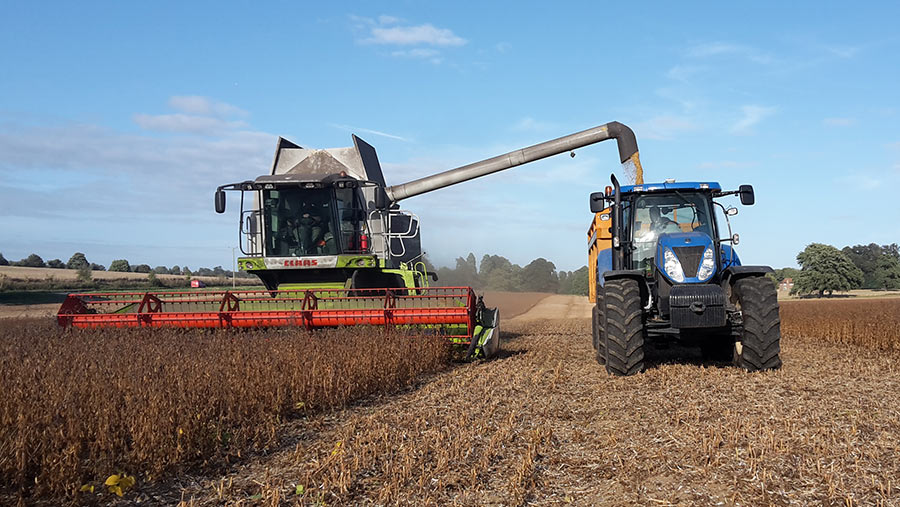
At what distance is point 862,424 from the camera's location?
4.71 m

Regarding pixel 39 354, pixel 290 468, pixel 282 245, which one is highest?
pixel 282 245

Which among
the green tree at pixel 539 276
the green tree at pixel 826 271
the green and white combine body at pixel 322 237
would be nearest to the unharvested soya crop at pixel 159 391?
the green and white combine body at pixel 322 237

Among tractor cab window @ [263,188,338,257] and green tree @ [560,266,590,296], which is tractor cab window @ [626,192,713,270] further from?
green tree @ [560,266,590,296]

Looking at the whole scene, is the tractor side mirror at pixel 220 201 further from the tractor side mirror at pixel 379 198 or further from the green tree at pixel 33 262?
the green tree at pixel 33 262

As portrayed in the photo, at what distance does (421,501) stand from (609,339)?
4292mm

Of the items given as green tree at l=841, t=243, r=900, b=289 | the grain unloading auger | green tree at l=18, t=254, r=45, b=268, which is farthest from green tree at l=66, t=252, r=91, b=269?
green tree at l=841, t=243, r=900, b=289

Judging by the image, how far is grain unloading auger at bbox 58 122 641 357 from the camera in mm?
8836

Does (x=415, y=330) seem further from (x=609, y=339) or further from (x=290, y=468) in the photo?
(x=290, y=468)

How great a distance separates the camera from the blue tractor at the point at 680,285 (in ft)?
23.3

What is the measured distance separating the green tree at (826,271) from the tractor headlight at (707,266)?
169 feet

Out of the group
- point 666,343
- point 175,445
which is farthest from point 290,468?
point 666,343

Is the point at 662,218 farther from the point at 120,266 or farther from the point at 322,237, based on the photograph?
the point at 120,266

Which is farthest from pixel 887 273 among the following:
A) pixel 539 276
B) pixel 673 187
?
pixel 673 187

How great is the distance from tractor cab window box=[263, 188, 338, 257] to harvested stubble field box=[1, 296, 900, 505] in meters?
3.98
